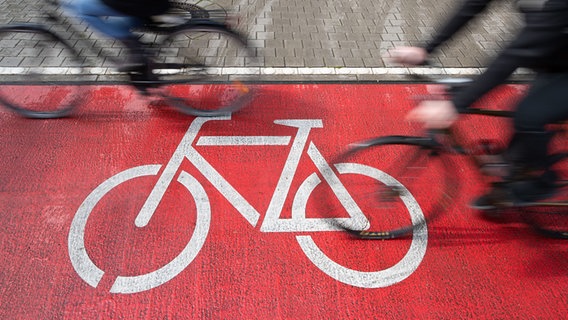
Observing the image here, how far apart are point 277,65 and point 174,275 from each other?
3.14 metres

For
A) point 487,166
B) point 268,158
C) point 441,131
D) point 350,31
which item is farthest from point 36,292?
point 350,31

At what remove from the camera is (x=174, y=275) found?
2.76m

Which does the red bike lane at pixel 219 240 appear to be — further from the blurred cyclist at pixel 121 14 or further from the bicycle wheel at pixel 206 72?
the blurred cyclist at pixel 121 14

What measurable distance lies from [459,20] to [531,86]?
0.68 m

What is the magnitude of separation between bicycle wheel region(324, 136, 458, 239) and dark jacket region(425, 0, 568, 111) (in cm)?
63

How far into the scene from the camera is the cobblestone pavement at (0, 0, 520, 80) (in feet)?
16.1

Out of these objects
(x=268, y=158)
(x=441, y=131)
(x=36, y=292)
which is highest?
(x=441, y=131)

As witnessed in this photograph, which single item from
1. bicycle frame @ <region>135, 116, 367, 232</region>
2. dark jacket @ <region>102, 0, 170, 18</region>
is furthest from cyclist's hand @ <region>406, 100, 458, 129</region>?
dark jacket @ <region>102, 0, 170, 18</region>

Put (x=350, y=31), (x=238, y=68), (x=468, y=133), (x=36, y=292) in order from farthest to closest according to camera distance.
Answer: (x=350, y=31)
(x=238, y=68)
(x=468, y=133)
(x=36, y=292)

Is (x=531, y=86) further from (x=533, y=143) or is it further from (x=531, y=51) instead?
(x=531, y=51)

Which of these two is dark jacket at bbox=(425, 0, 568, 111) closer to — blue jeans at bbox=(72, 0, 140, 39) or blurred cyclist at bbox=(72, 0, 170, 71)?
blurred cyclist at bbox=(72, 0, 170, 71)

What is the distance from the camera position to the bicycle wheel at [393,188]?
281cm

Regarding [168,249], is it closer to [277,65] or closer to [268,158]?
[268,158]

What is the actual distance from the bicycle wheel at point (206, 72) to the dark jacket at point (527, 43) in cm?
224
